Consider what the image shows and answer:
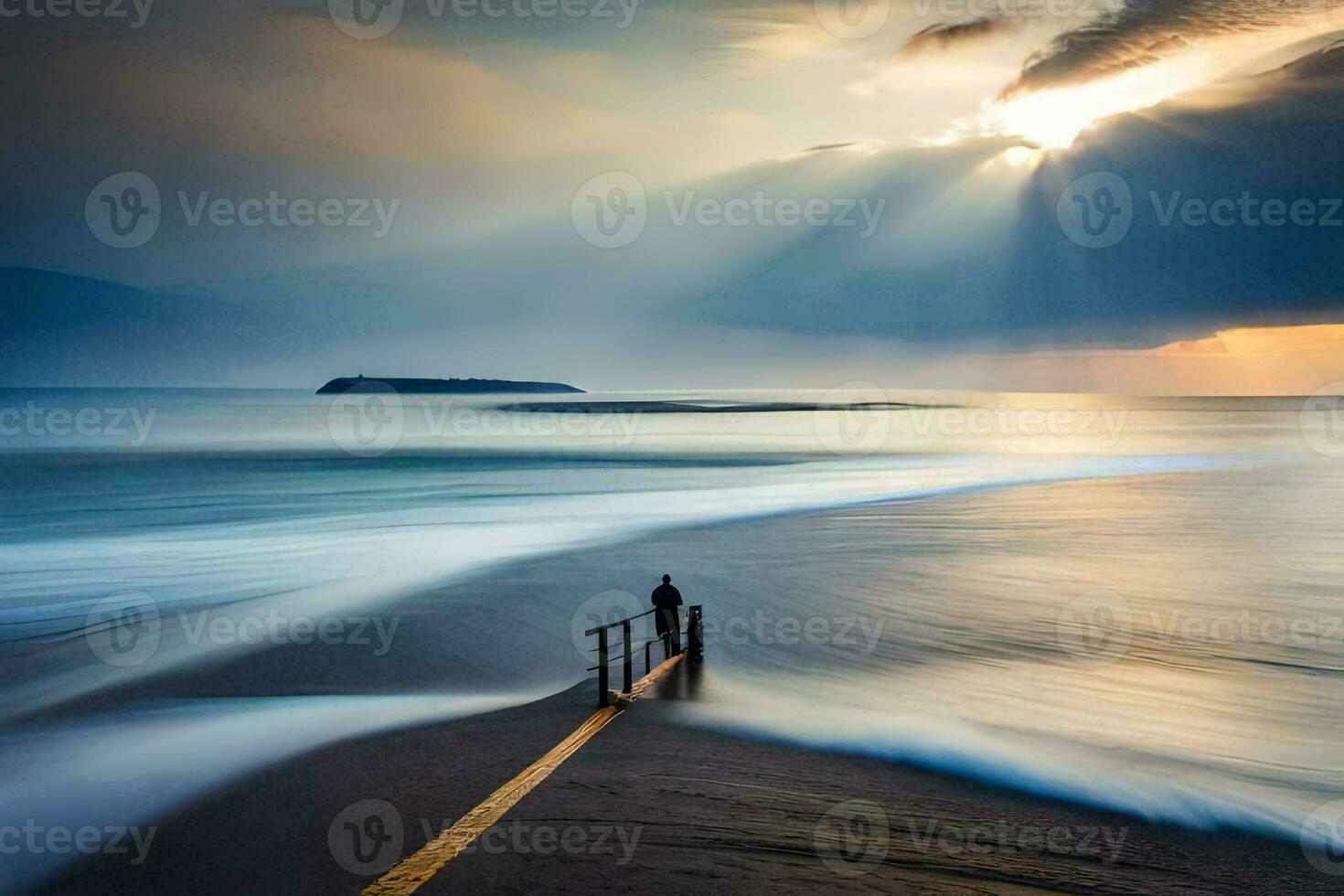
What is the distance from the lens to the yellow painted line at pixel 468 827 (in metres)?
7.27

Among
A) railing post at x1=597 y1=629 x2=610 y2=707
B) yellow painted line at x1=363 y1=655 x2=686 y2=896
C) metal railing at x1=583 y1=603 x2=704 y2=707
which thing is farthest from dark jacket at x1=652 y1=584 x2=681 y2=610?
yellow painted line at x1=363 y1=655 x2=686 y2=896

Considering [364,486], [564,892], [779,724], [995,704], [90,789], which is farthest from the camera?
[364,486]

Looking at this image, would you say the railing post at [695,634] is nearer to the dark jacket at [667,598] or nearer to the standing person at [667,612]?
the standing person at [667,612]

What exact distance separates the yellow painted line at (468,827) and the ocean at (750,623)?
2533 mm

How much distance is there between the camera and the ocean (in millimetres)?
12141

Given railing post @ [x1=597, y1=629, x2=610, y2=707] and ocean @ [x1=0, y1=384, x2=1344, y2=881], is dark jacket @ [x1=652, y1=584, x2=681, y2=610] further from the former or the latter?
railing post @ [x1=597, y1=629, x2=610, y2=707]

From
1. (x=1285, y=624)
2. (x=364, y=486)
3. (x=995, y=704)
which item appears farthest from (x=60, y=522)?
(x=1285, y=624)

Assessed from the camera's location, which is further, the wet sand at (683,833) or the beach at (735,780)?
the beach at (735,780)

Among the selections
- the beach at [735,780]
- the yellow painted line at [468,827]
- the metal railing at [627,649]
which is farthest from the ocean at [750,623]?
the yellow painted line at [468,827]

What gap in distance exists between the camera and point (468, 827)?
8266mm

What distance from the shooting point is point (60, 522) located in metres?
45.5

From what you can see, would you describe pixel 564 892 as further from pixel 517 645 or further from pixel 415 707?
pixel 517 645

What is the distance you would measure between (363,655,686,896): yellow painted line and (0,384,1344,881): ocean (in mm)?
2533

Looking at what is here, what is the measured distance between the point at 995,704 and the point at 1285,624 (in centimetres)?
1013
